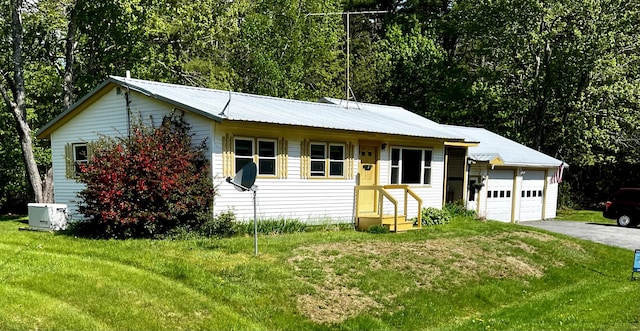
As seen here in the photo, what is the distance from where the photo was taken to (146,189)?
34.6ft

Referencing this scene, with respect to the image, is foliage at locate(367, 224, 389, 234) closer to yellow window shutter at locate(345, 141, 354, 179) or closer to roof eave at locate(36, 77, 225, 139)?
yellow window shutter at locate(345, 141, 354, 179)

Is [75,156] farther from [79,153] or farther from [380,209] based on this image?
[380,209]

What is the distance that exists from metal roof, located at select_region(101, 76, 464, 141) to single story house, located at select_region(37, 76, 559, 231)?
0.04 meters

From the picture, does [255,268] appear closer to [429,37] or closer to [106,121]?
[106,121]

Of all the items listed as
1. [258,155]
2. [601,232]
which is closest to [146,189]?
[258,155]

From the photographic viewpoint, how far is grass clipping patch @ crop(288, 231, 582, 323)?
823 cm

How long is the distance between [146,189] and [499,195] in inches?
607

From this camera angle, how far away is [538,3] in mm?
24875

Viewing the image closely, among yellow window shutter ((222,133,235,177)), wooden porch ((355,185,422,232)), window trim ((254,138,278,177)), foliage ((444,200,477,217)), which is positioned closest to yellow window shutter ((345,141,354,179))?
wooden porch ((355,185,422,232))

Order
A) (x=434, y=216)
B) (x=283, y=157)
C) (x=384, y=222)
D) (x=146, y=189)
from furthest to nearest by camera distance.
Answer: (x=434, y=216), (x=384, y=222), (x=283, y=157), (x=146, y=189)

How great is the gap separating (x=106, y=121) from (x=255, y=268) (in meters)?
8.41

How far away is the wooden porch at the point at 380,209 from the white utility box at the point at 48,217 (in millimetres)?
8173

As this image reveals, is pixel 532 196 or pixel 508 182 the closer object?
pixel 508 182

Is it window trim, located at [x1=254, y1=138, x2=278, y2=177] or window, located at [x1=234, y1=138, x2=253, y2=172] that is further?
window trim, located at [x1=254, y1=138, x2=278, y2=177]
